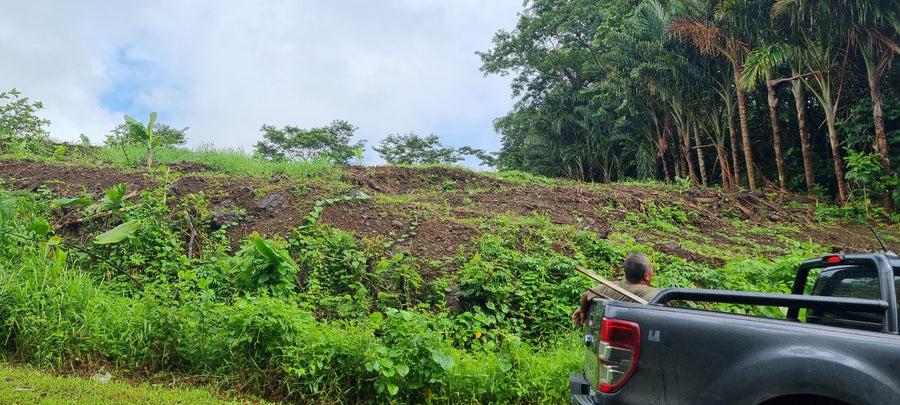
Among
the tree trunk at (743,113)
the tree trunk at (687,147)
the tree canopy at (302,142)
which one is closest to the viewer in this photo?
the tree trunk at (743,113)

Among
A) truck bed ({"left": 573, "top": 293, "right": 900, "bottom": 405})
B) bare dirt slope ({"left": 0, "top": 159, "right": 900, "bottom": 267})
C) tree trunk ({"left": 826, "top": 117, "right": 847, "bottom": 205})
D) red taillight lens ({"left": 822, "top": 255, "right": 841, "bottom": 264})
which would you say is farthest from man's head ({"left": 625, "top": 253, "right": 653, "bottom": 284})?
tree trunk ({"left": 826, "top": 117, "right": 847, "bottom": 205})

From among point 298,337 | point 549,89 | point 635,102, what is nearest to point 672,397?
point 298,337

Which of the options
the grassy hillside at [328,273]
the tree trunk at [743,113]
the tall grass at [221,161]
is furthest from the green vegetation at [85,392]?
the tree trunk at [743,113]

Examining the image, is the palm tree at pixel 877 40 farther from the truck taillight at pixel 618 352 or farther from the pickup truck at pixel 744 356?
the truck taillight at pixel 618 352

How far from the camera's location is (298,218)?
280 inches

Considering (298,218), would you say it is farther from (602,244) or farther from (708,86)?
(708,86)

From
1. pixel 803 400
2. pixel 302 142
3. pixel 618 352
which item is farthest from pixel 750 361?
pixel 302 142

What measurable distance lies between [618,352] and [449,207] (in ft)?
21.6

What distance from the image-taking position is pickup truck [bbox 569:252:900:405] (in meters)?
1.87

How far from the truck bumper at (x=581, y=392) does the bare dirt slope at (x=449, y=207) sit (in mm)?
3734

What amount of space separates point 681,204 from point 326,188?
7.52 metres

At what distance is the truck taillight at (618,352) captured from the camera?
2082 millimetres

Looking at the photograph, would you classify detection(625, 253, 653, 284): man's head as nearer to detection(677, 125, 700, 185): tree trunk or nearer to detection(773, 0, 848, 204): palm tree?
detection(773, 0, 848, 204): palm tree

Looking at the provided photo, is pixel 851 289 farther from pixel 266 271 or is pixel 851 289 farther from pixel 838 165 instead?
pixel 838 165
